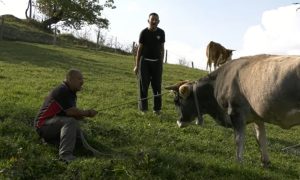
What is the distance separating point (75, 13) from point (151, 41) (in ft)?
134

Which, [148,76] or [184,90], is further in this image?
[148,76]

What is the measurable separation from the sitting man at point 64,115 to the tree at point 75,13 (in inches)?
1737

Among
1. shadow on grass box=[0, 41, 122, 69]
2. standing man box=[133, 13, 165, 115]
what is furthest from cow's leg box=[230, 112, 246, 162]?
shadow on grass box=[0, 41, 122, 69]

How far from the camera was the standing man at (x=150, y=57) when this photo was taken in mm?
13430

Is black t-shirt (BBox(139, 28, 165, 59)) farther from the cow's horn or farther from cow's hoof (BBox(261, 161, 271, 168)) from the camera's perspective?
cow's hoof (BBox(261, 161, 271, 168))

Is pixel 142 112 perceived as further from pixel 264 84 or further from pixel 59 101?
pixel 264 84

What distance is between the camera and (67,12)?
174 feet

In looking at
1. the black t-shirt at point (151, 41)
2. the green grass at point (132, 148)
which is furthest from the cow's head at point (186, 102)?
the black t-shirt at point (151, 41)

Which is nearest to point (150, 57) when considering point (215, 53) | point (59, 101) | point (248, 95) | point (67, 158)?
point (248, 95)

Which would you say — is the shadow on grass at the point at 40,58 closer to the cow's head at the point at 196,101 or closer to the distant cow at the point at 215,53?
the distant cow at the point at 215,53

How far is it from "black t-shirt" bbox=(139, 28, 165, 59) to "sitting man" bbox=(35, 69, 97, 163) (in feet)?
15.8

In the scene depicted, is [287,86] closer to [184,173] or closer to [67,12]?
[184,173]

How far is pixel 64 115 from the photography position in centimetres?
884

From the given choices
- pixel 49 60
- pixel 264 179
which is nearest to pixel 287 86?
pixel 264 179
